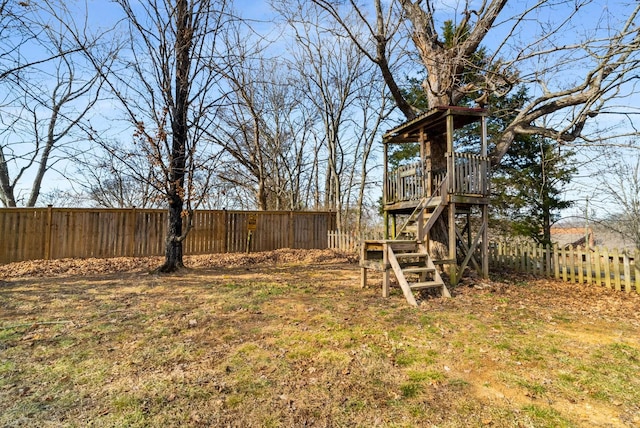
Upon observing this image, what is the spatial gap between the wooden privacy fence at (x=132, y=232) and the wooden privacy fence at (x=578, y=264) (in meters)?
7.42

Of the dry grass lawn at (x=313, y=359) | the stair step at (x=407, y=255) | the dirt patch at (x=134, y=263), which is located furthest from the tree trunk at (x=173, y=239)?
the stair step at (x=407, y=255)

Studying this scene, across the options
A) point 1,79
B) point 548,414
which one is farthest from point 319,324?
point 1,79

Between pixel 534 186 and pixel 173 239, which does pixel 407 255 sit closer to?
pixel 173 239

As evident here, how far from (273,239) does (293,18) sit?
7.70 metres

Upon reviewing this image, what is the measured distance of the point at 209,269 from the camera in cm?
840

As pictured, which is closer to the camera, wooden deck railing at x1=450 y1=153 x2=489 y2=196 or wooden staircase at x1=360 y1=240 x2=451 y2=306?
wooden staircase at x1=360 y1=240 x2=451 y2=306

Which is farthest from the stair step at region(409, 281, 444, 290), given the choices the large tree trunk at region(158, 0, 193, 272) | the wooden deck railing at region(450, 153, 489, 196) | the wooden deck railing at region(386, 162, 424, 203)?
the large tree trunk at region(158, 0, 193, 272)

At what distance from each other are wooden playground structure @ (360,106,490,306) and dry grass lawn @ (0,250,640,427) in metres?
0.68

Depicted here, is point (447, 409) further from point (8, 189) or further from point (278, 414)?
point (8, 189)

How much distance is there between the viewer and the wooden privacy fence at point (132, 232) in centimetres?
913

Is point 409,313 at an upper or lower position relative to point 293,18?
lower

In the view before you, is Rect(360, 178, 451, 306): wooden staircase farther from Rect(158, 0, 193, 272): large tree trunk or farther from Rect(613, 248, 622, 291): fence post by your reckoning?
Rect(158, 0, 193, 272): large tree trunk

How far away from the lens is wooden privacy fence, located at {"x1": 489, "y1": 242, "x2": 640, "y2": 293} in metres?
6.46

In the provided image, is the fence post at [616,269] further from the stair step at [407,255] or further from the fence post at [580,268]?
the stair step at [407,255]
